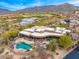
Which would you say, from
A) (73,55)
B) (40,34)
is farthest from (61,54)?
(40,34)

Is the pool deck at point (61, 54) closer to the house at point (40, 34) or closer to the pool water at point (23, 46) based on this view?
the pool water at point (23, 46)

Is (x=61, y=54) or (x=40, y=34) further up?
(x=40, y=34)

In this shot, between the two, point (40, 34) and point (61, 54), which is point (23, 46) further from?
point (40, 34)

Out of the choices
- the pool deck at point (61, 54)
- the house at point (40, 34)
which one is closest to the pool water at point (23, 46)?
the pool deck at point (61, 54)

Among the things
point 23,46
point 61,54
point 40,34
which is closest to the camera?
point 61,54

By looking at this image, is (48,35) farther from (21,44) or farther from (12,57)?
(12,57)

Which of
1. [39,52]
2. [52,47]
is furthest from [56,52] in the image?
[39,52]

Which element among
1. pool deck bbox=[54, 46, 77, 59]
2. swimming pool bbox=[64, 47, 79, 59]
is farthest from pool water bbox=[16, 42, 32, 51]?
swimming pool bbox=[64, 47, 79, 59]

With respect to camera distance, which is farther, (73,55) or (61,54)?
(73,55)

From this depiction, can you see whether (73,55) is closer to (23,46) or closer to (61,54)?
(61,54)

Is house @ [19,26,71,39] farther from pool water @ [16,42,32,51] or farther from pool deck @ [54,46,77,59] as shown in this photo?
pool deck @ [54,46,77,59]

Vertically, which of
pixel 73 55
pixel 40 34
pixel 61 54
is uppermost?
pixel 40 34

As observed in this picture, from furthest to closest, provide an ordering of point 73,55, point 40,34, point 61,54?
point 40,34
point 73,55
point 61,54
